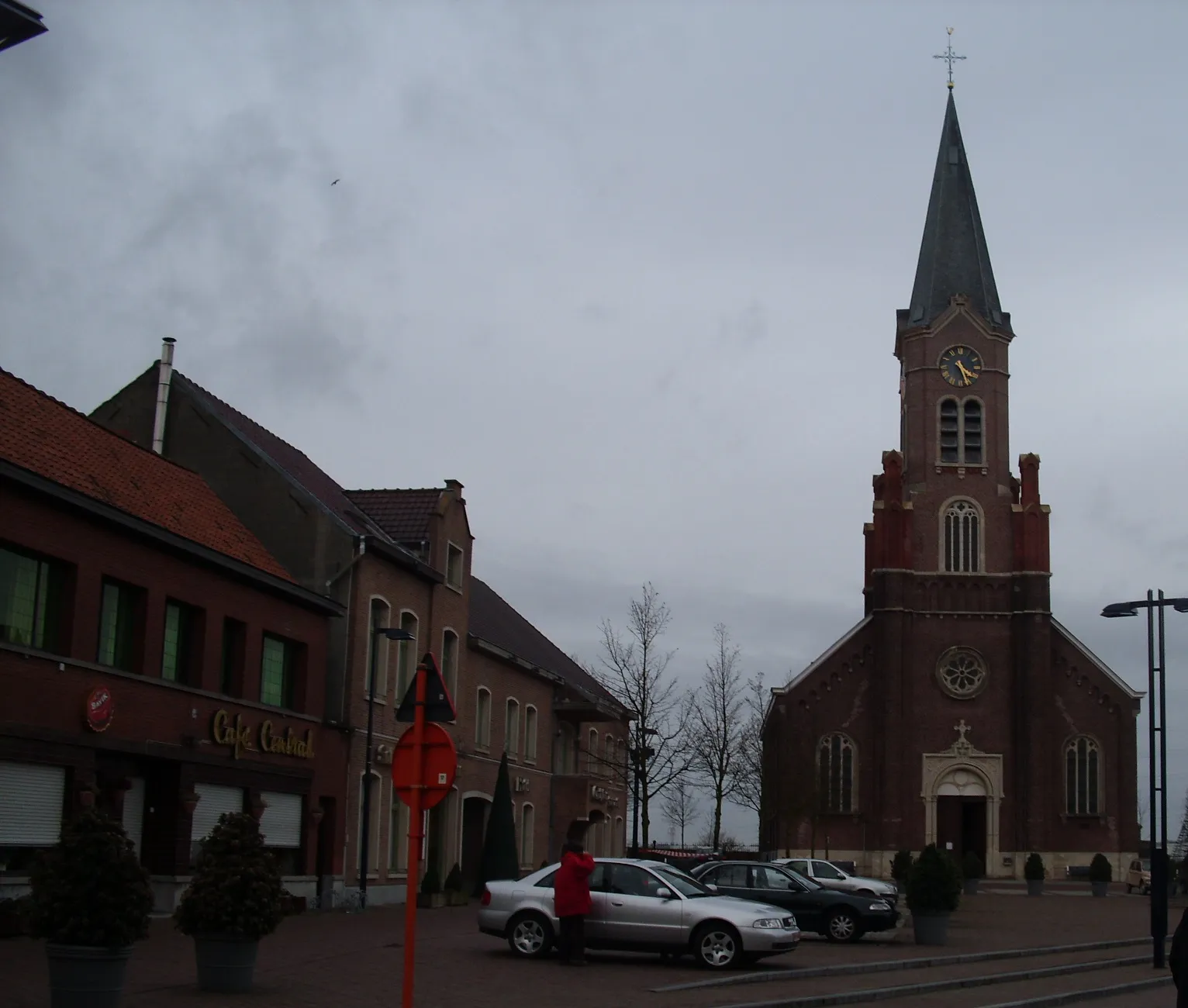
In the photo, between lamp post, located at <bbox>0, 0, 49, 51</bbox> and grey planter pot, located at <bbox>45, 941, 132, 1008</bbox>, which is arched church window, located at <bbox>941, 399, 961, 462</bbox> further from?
lamp post, located at <bbox>0, 0, 49, 51</bbox>

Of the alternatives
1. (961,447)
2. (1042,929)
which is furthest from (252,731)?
(961,447)

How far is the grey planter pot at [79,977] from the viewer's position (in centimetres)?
1271

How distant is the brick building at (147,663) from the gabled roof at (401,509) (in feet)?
16.8

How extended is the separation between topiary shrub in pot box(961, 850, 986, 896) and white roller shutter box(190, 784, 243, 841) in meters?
34.3

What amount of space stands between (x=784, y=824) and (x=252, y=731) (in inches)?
1675

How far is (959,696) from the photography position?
6931cm

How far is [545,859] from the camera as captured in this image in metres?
45.2

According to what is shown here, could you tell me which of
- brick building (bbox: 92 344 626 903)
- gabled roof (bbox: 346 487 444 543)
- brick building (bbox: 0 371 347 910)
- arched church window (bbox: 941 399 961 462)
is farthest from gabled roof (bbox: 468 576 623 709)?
arched church window (bbox: 941 399 961 462)

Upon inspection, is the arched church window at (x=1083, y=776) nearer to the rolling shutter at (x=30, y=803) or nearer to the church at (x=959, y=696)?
the church at (x=959, y=696)

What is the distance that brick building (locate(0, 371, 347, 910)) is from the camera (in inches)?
825

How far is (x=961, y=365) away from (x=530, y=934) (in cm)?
5790

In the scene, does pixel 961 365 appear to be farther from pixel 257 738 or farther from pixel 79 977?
pixel 79 977

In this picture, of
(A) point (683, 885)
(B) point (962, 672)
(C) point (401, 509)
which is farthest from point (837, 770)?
(A) point (683, 885)

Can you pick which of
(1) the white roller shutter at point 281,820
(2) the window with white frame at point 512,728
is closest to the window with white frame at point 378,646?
(1) the white roller shutter at point 281,820
